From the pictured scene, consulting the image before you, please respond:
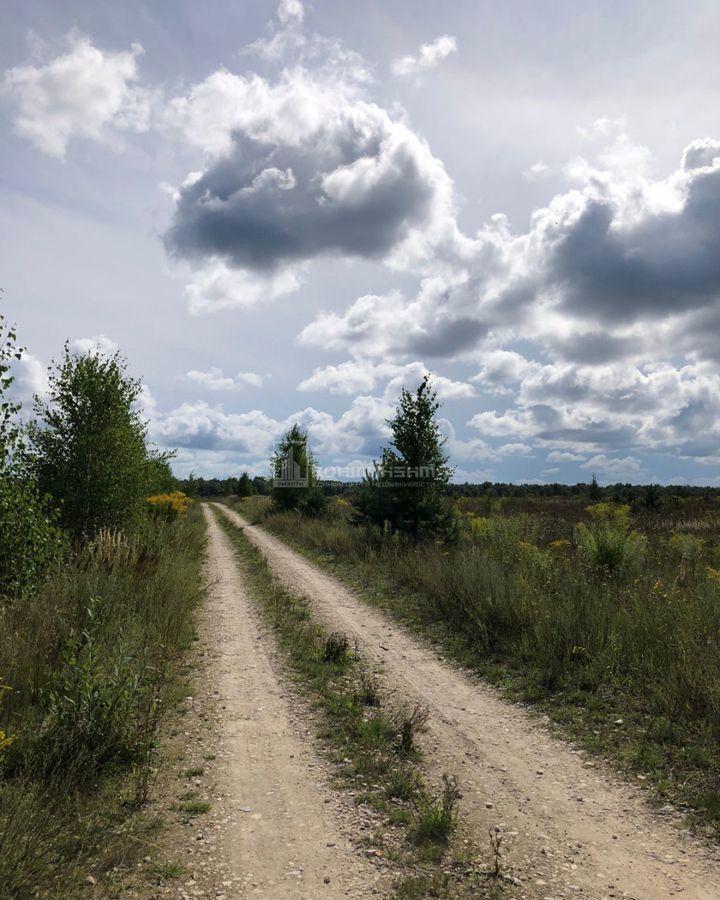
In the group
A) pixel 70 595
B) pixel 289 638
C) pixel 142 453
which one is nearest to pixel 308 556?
pixel 142 453

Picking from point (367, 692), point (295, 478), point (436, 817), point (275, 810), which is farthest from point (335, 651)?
point (295, 478)

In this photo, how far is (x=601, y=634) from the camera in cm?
780

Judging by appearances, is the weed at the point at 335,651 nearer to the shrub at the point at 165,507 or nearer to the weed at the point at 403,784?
the weed at the point at 403,784

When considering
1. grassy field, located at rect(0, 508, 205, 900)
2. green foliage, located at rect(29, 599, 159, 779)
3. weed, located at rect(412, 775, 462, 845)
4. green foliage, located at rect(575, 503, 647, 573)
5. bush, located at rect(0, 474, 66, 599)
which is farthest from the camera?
green foliage, located at rect(575, 503, 647, 573)

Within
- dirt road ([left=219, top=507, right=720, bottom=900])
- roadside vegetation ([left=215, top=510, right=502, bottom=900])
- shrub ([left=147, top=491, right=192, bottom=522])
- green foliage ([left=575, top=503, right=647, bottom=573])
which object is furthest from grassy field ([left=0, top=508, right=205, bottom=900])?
shrub ([left=147, top=491, right=192, bottom=522])

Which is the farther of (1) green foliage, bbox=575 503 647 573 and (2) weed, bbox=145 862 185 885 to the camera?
(1) green foliage, bbox=575 503 647 573

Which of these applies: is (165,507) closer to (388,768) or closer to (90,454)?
(90,454)

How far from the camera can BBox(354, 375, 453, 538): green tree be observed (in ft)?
57.6

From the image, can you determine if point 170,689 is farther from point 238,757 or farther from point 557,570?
point 557,570

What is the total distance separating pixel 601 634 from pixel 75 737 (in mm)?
6496

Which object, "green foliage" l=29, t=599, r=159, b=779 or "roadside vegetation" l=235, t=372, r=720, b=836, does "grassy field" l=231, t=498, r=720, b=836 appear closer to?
"roadside vegetation" l=235, t=372, r=720, b=836

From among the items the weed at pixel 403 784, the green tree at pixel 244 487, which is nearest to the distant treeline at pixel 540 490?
the green tree at pixel 244 487

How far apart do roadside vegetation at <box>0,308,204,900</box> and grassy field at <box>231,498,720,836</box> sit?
172 inches

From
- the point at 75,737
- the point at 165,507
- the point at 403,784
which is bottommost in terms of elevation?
the point at 403,784
